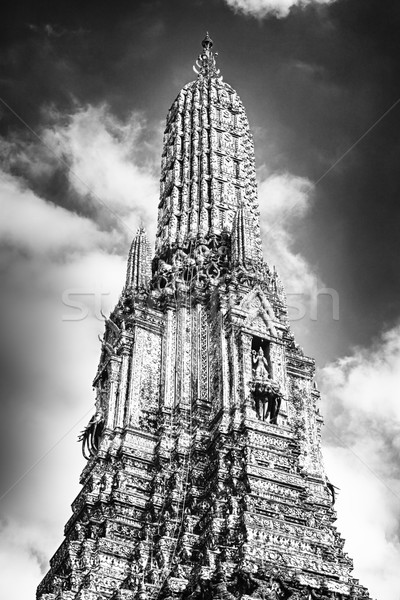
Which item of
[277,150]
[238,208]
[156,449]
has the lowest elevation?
[156,449]

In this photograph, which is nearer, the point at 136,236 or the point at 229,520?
the point at 229,520

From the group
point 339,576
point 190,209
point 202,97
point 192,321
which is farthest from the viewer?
point 202,97

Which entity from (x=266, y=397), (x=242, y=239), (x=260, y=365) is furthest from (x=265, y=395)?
(x=242, y=239)

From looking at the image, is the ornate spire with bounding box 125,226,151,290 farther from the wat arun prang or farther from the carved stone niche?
the carved stone niche

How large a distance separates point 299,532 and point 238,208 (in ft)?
51.5

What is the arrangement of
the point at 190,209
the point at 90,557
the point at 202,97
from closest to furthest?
the point at 90,557, the point at 190,209, the point at 202,97

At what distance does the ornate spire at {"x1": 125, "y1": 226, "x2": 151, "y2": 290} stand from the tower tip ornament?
13199 millimetres

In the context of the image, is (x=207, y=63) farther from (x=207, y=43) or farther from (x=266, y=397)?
(x=266, y=397)

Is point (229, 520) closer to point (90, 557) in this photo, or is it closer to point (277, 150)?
point (90, 557)

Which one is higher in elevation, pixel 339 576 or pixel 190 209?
pixel 190 209

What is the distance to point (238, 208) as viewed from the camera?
1345 inches

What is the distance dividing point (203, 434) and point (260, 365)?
2.95 m

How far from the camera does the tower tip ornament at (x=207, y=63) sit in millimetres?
44281

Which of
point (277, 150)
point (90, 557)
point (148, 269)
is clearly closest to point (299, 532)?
point (90, 557)
